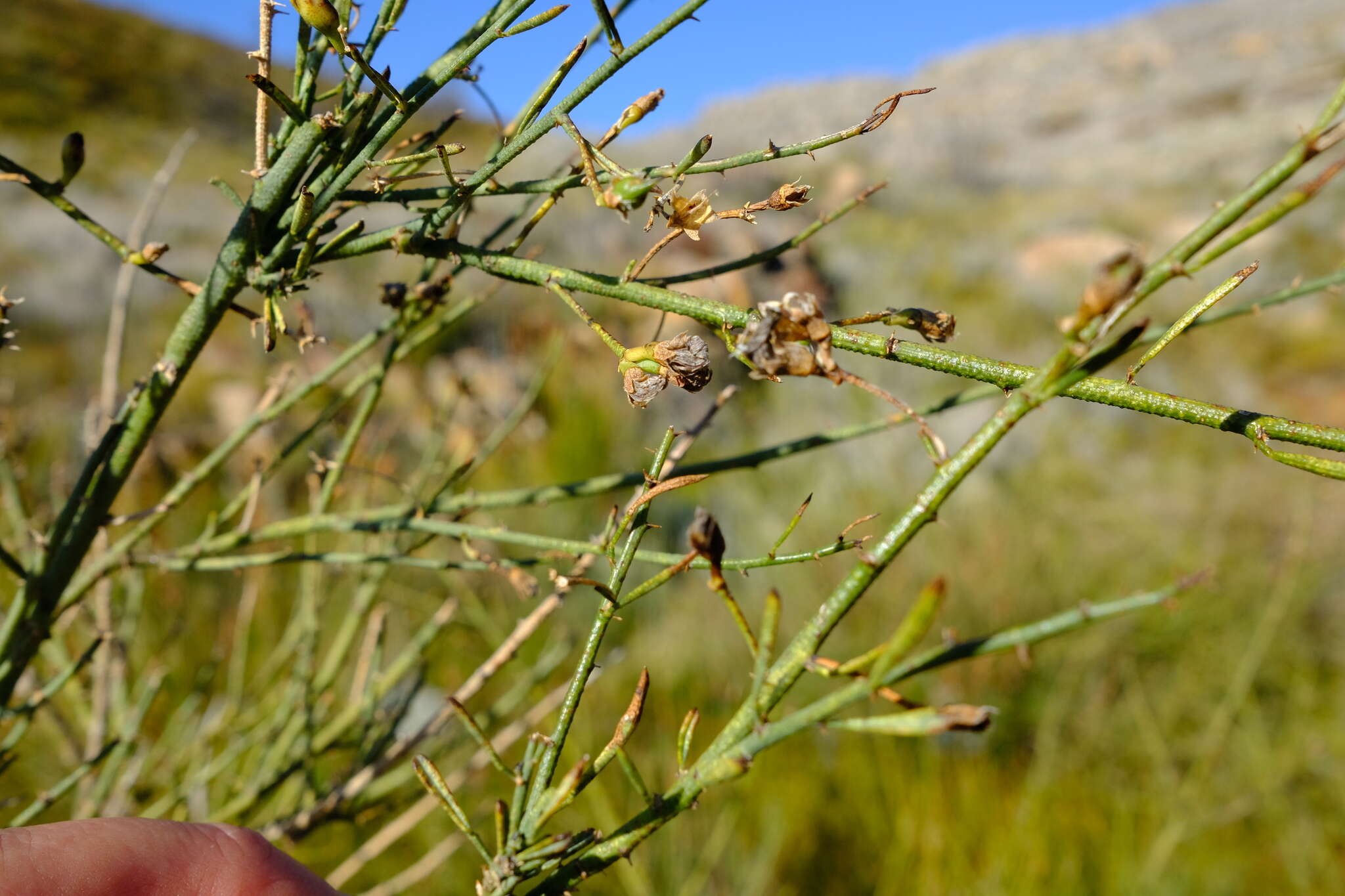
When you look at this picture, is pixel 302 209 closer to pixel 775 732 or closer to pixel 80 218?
pixel 80 218

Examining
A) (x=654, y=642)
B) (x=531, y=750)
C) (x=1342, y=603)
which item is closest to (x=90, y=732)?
(x=531, y=750)

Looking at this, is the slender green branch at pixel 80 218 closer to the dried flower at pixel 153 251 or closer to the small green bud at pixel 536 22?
the dried flower at pixel 153 251

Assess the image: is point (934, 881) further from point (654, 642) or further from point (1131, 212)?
point (1131, 212)

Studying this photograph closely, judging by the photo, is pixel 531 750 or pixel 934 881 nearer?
pixel 531 750

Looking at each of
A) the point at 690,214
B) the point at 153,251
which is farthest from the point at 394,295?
the point at 690,214

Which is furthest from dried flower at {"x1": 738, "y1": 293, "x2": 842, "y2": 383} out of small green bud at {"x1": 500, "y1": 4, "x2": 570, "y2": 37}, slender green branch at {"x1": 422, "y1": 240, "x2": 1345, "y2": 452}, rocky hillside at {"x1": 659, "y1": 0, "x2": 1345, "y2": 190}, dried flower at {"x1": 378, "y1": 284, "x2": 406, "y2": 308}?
rocky hillside at {"x1": 659, "y1": 0, "x2": 1345, "y2": 190}

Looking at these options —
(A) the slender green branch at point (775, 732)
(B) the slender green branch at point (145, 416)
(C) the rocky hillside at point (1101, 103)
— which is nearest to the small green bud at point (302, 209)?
(B) the slender green branch at point (145, 416)
